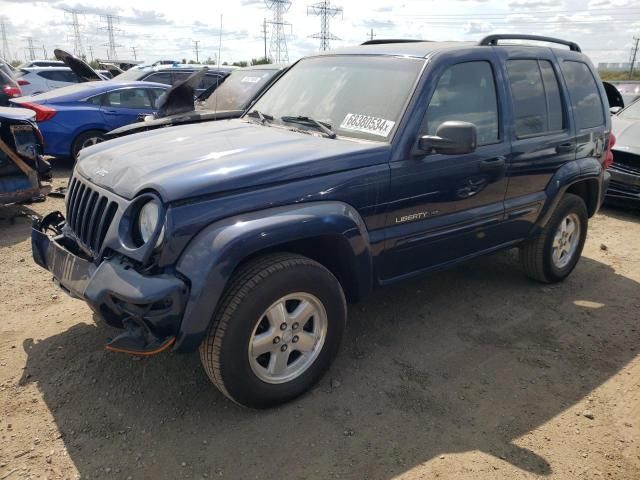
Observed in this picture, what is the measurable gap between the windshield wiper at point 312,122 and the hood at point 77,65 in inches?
297

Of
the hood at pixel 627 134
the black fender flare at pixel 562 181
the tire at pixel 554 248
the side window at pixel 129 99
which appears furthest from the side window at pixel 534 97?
the side window at pixel 129 99

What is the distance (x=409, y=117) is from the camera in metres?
3.25

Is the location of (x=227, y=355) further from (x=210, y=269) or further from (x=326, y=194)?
(x=326, y=194)

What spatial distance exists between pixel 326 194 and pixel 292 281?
523mm

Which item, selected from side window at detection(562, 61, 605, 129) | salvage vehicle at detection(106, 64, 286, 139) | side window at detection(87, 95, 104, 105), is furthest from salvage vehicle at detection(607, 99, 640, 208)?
side window at detection(87, 95, 104, 105)

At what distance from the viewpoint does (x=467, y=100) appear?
3639 mm

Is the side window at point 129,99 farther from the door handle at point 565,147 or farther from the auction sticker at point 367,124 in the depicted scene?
the door handle at point 565,147

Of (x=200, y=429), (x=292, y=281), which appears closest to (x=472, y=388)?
(x=292, y=281)

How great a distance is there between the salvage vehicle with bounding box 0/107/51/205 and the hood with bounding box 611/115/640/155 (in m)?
7.41

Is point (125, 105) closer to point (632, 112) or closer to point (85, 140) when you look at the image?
point (85, 140)

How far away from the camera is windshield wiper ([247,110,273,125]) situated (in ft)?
12.7

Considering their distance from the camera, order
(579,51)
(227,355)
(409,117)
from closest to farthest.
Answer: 1. (227,355)
2. (409,117)
3. (579,51)

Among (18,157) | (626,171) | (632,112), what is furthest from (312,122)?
(632,112)

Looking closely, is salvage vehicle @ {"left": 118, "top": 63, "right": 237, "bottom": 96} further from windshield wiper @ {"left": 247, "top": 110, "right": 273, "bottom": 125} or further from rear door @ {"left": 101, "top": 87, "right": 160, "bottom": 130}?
windshield wiper @ {"left": 247, "top": 110, "right": 273, "bottom": 125}
